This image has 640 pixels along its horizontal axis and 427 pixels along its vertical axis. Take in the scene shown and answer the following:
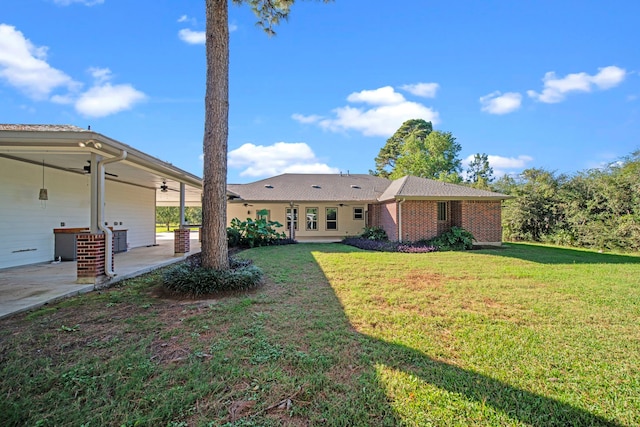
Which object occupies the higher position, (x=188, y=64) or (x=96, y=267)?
(x=188, y=64)

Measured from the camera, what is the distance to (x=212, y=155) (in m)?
6.06

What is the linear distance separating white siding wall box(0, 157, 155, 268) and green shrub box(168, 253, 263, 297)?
206 inches

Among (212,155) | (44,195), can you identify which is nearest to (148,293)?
(212,155)

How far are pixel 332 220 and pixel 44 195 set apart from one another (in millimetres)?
14088

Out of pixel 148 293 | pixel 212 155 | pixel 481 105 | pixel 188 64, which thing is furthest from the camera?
pixel 481 105

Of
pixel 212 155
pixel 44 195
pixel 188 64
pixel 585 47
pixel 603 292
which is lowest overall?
pixel 603 292

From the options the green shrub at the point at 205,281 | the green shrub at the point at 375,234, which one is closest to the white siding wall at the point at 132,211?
the green shrub at the point at 205,281

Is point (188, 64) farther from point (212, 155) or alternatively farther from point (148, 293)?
point (148, 293)

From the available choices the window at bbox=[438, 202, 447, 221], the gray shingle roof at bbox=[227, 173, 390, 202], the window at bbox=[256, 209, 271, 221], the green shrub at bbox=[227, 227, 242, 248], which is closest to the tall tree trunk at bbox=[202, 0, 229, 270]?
the green shrub at bbox=[227, 227, 242, 248]

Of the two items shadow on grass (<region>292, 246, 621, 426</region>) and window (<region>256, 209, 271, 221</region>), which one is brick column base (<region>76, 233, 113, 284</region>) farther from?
window (<region>256, 209, 271, 221</region>)

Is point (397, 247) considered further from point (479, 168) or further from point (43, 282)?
point (479, 168)

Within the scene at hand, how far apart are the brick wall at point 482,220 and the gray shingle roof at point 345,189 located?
1.86 feet

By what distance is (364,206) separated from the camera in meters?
19.2

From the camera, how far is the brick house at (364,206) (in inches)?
568
